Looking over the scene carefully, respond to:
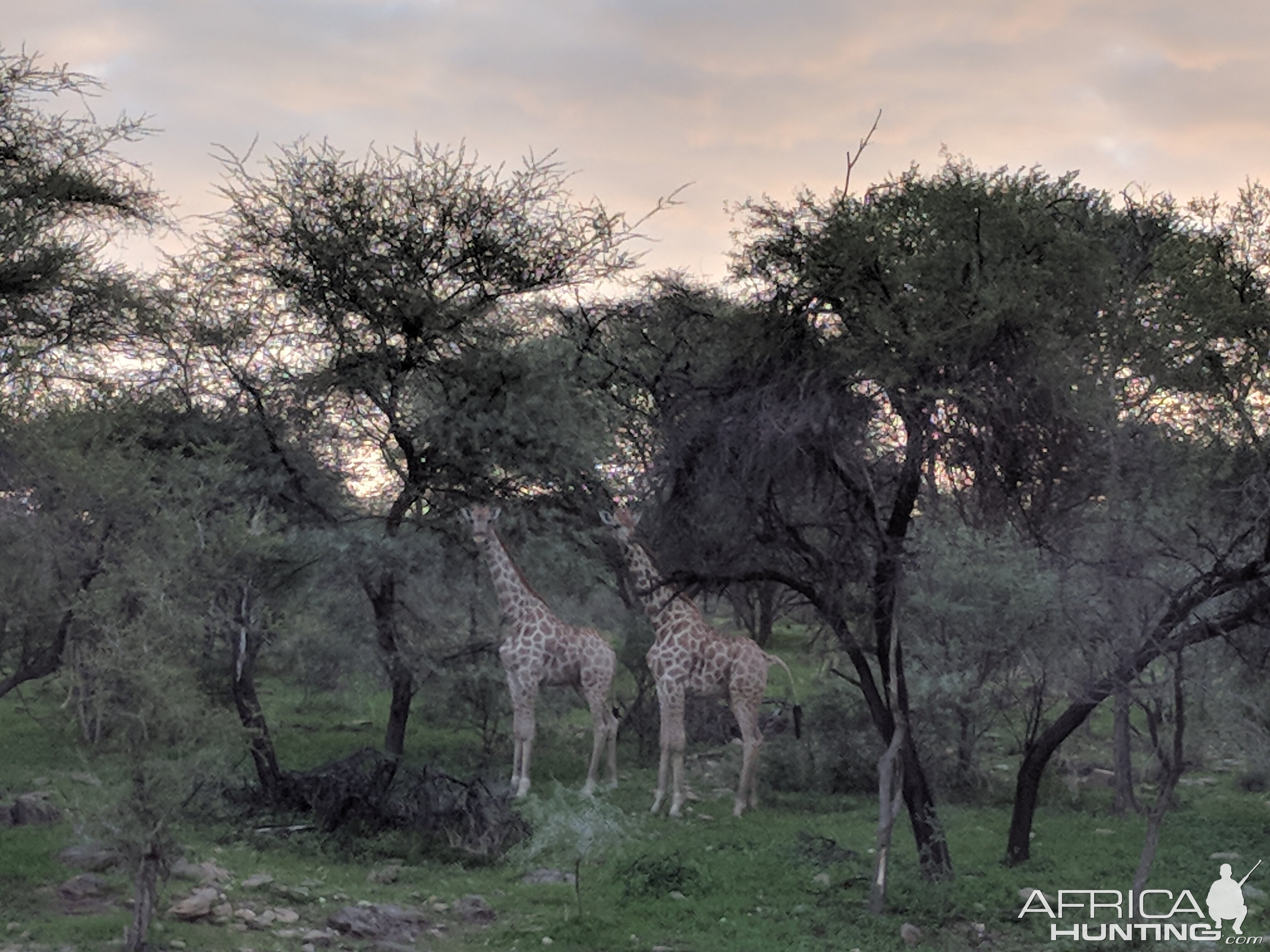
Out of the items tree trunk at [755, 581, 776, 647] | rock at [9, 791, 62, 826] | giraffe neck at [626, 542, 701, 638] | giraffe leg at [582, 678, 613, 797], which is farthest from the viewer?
tree trunk at [755, 581, 776, 647]

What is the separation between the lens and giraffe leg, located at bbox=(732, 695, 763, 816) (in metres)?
15.8

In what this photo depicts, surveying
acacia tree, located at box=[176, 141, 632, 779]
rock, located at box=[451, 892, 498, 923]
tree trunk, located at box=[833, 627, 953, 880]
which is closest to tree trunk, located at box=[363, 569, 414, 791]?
acacia tree, located at box=[176, 141, 632, 779]

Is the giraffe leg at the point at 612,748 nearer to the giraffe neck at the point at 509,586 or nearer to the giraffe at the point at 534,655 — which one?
the giraffe at the point at 534,655

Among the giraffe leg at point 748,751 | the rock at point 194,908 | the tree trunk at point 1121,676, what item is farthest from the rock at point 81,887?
the tree trunk at point 1121,676

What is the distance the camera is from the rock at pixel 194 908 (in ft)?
32.5

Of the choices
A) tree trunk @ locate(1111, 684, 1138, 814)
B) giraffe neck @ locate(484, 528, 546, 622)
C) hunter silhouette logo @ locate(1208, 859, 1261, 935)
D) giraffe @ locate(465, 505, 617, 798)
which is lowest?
hunter silhouette logo @ locate(1208, 859, 1261, 935)

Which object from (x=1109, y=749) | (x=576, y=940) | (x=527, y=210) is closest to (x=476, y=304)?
(x=527, y=210)

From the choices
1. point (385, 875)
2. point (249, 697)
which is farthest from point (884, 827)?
point (249, 697)

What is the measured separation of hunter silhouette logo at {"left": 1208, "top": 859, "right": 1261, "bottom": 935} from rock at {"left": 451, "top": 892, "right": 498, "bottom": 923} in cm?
590

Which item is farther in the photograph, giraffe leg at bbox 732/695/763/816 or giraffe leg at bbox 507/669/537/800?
giraffe leg at bbox 507/669/537/800

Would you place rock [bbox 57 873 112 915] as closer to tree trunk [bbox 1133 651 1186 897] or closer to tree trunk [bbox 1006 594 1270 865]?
tree trunk [bbox 1133 651 1186 897]

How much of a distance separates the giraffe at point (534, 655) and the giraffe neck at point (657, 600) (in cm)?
111

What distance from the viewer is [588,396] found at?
61.4 feet

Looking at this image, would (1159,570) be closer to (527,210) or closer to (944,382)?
(944,382)
